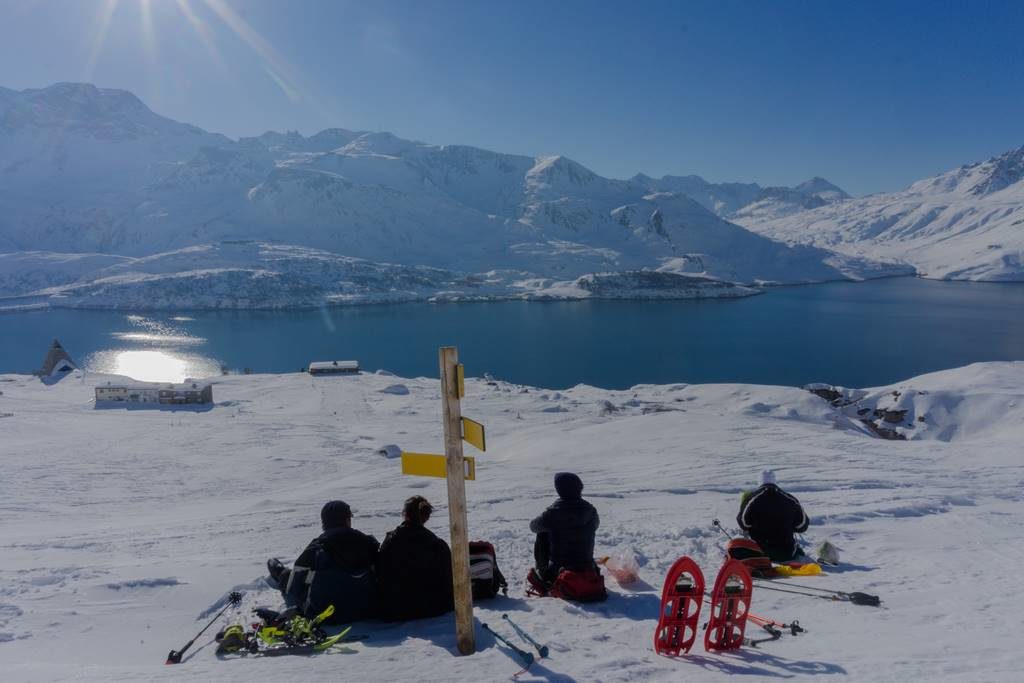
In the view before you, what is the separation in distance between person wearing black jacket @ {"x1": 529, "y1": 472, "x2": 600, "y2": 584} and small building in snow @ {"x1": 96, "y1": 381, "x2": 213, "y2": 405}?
3657 cm

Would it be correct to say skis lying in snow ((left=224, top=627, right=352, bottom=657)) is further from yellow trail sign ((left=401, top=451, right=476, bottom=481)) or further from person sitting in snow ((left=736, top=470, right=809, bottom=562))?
person sitting in snow ((left=736, top=470, right=809, bottom=562))

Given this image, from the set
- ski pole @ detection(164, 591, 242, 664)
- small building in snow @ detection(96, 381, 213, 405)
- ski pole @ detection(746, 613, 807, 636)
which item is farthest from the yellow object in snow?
small building in snow @ detection(96, 381, 213, 405)

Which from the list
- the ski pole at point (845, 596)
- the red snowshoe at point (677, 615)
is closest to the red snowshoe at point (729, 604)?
the red snowshoe at point (677, 615)

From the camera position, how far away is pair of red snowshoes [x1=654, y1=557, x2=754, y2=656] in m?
5.64

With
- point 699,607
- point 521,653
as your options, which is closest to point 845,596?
point 699,607

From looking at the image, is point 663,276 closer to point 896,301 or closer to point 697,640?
point 896,301

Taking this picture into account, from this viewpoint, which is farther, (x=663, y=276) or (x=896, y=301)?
(x=663, y=276)

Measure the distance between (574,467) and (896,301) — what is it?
166764mm

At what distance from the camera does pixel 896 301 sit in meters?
154

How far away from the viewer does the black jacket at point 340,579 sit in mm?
6410

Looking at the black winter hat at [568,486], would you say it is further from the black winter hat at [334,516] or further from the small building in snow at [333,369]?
the small building in snow at [333,369]

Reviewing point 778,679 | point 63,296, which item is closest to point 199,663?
point 778,679

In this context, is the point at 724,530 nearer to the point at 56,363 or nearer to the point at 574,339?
the point at 56,363

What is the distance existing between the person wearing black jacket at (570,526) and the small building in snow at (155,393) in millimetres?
36572
